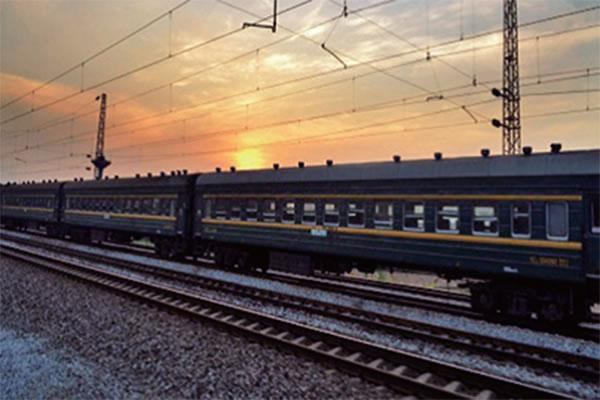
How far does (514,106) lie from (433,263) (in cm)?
1507

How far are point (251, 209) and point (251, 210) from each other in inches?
1.5

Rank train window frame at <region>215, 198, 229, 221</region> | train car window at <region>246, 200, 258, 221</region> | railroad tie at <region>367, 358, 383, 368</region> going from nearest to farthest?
railroad tie at <region>367, 358, 383, 368</region> → train car window at <region>246, 200, 258, 221</region> → train window frame at <region>215, 198, 229, 221</region>

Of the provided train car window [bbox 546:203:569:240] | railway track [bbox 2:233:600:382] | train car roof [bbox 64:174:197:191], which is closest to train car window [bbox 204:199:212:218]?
train car roof [bbox 64:174:197:191]

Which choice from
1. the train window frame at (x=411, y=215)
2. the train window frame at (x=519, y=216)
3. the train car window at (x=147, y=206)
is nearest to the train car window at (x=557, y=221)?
the train window frame at (x=519, y=216)

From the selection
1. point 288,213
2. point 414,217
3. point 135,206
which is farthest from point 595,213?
point 135,206

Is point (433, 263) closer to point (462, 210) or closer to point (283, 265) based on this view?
point (462, 210)

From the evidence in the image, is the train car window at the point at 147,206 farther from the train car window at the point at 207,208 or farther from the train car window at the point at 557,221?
the train car window at the point at 557,221

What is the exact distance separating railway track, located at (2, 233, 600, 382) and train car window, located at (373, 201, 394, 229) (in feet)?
9.52

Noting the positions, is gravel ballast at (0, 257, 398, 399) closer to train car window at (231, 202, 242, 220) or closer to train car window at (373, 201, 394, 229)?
train car window at (373, 201, 394, 229)

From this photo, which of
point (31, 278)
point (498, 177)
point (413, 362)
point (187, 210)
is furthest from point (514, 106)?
point (31, 278)

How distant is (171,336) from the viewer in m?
9.11

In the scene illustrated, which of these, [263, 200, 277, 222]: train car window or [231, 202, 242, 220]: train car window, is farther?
[231, 202, 242, 220]: train car window

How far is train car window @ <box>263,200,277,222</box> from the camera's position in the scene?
1636 cm

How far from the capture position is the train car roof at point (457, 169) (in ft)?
32.7
